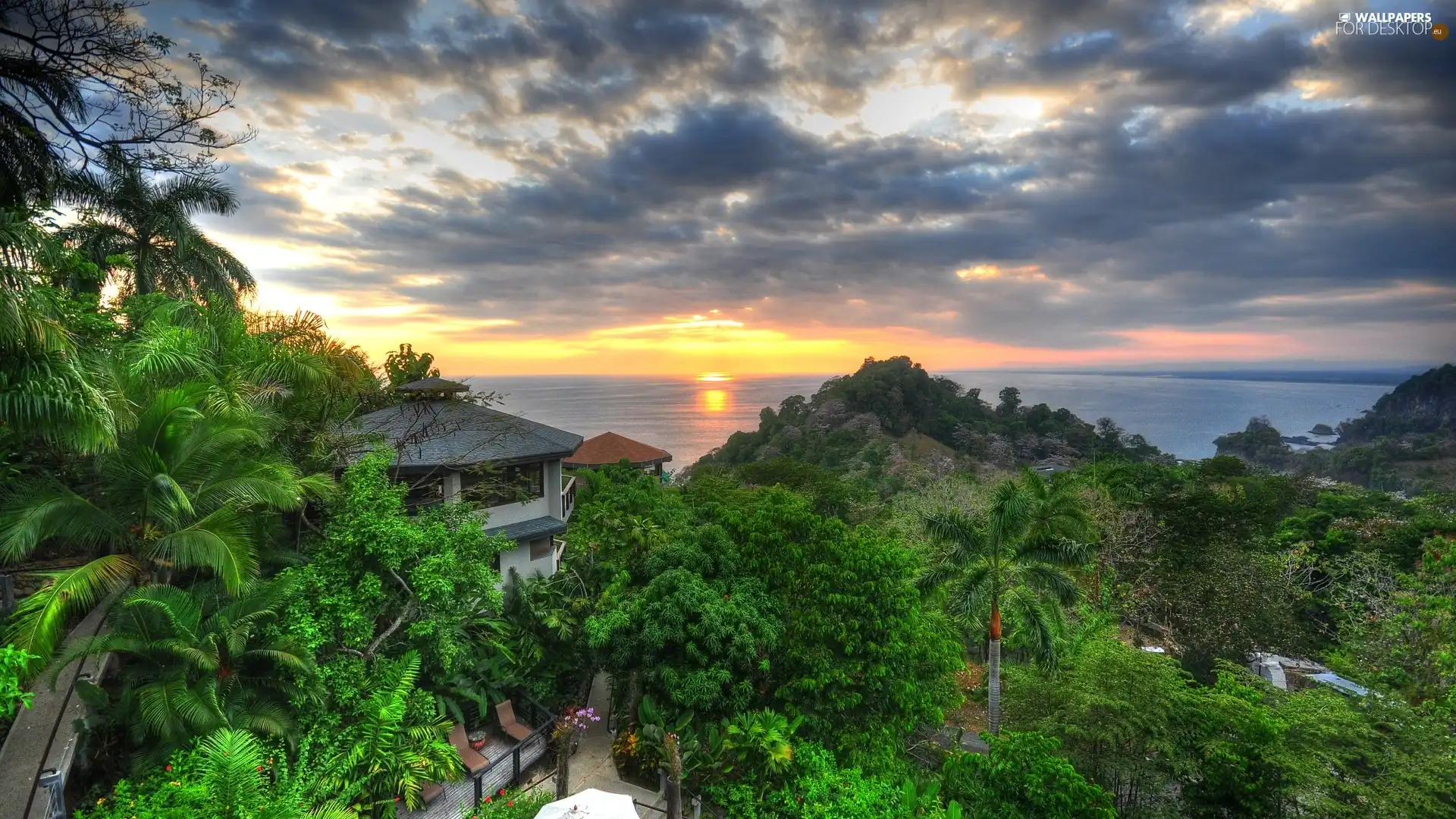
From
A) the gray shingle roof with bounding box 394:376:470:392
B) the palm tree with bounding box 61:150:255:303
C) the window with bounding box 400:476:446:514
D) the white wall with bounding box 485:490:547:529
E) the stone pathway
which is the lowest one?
the stone pathway

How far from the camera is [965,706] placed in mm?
18000

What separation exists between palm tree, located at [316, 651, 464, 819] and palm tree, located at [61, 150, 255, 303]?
1270 centimetres

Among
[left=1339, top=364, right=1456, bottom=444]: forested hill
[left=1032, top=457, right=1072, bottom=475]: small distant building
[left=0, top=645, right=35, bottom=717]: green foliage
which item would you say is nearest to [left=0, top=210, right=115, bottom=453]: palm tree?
[left=0, top=645, right=35, bottom=717]: green foliage

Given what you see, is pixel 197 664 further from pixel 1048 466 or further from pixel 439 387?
pixel 1048 466

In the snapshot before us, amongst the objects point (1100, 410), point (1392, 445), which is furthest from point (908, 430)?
point (1100, 410)

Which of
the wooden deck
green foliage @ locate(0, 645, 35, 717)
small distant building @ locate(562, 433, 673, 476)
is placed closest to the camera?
green foliage @ locate(0, 645, 35, 717)

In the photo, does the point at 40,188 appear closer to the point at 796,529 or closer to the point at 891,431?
the point at 796,529

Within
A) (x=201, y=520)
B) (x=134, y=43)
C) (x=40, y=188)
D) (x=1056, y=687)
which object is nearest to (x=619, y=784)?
(x=201, y=520)

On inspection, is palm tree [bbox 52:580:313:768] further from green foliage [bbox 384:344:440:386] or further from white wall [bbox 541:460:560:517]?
green foliage [bbox 384:344:440:386]

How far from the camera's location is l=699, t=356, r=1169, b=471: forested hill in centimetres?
5638

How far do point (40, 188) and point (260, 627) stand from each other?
7.98 metres

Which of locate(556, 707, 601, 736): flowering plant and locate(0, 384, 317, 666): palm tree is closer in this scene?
locate(0, 384, 317, 666): palm tree

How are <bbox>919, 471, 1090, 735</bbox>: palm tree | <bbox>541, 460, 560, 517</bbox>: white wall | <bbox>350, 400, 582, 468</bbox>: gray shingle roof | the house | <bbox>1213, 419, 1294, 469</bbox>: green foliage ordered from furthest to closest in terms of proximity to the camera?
1. <bbox>1213, 419, 1294, 469</bbox>: green foliage
2. <bbox>541, 460, 560, 517</bbox>: white wall
3. the house
4. <bbox>350, 400, 582, 468</bbox>: gray shingle roof
5. <bbox>919, 471, 1090, 735</bbox>: palm tree

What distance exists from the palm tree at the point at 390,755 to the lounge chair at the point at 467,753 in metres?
1.06
